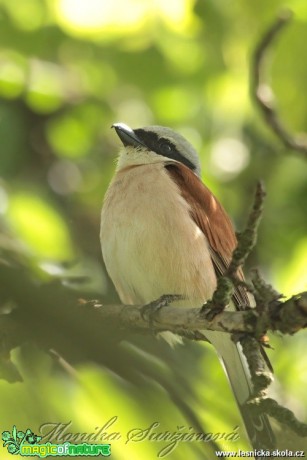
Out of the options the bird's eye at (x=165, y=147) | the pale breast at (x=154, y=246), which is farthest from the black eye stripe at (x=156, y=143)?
the pale breast at (x=154, y=246)

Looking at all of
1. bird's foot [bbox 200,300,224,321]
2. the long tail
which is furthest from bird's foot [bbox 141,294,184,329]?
bird's foot [bbox 200,300,224,321]

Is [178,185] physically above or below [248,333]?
above

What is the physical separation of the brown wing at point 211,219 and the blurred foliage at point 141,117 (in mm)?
519

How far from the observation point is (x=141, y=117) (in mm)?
7438

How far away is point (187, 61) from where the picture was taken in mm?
6633

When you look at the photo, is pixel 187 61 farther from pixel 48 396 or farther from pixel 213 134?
pixel 48 396

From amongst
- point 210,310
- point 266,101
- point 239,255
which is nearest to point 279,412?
point 210,310

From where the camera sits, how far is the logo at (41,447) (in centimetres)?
310

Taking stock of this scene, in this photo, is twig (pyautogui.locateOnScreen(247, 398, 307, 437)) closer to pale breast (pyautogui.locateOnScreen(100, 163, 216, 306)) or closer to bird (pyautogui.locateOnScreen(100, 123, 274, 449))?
bird (pyautogui.locateOnScreen(100, 123, 274, 449))

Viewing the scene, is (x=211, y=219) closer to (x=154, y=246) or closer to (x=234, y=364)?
(x=154, y=246)

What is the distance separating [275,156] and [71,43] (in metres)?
1.98

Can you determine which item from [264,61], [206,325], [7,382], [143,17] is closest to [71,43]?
[143,17]

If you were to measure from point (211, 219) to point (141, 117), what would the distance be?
248cm

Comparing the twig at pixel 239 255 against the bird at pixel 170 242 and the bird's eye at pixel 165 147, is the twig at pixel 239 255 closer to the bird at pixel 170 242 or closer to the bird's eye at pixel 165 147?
the bird at pixel 170 242
